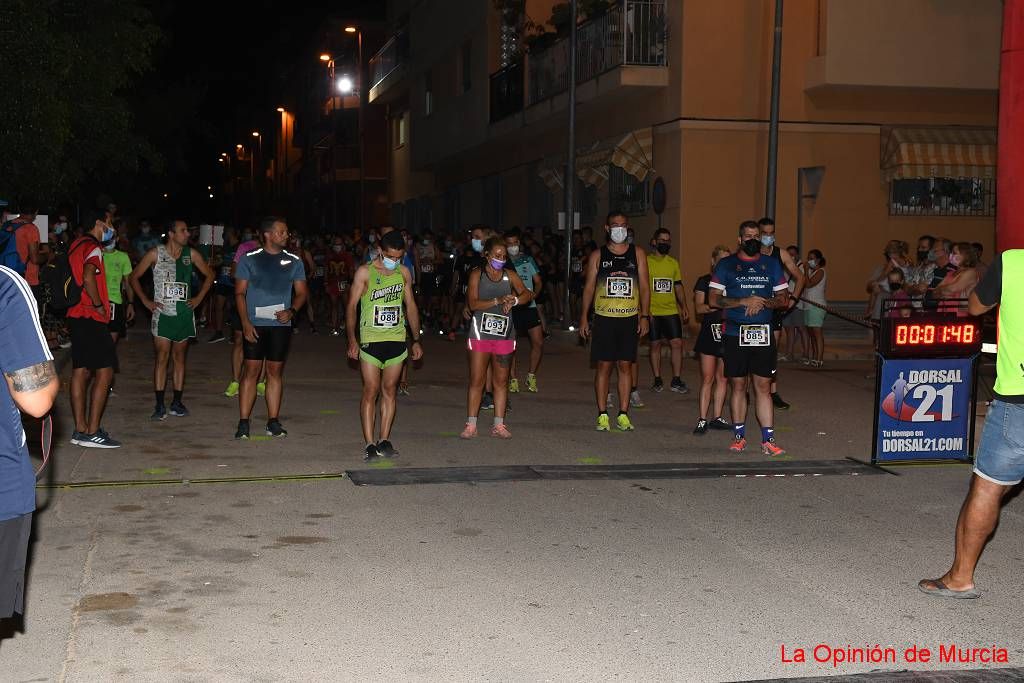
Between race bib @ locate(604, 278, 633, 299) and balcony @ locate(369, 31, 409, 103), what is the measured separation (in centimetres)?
3388

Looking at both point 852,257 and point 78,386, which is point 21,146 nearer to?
point 78,386

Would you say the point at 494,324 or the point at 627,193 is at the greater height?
the point at 627,193

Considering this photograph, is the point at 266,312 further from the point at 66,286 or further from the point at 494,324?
the point at 494,324

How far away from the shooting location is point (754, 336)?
Answer: 10.5m

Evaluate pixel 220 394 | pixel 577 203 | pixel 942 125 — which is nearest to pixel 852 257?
pixel 942 125

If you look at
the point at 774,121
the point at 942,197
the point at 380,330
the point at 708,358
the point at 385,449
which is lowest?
the point at 385,449

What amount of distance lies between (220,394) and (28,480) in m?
10.5

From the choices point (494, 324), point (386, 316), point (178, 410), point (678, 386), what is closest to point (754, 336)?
point (494, 324)

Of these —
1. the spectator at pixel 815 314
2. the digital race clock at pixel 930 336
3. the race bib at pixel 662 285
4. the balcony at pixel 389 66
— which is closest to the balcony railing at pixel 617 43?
the spectator at pixel 815 314

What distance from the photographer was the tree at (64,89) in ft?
62.2

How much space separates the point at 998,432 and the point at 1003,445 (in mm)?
66

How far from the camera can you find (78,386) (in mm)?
10641

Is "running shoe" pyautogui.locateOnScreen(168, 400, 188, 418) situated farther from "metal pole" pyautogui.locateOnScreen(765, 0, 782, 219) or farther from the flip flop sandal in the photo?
"metal pole" pyautogui.locateOnScreen(765, 0, 782, 219)

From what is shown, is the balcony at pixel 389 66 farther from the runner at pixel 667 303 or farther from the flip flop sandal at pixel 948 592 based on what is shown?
the flip flop sandal at pixel 948 592
